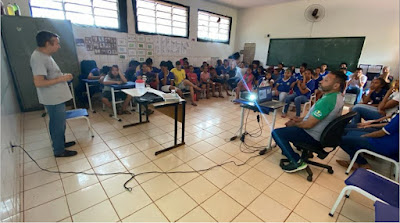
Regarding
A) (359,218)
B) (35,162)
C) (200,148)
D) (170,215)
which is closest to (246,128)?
(200,148)

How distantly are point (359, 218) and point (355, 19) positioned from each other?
5513mm

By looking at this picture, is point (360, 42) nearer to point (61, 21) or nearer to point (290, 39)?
point (290, 39)

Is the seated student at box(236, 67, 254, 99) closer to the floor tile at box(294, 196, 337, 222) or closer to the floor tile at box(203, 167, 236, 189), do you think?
the floor tile at box(203, 167, 236, 189)

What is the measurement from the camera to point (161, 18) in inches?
215

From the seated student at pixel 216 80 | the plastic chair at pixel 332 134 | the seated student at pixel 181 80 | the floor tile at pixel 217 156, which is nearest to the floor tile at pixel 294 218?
the plastic chair at pixel 332 134

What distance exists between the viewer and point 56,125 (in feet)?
7.16

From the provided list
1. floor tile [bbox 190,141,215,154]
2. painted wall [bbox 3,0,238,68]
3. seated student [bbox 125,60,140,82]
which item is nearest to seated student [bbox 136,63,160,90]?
seated student [bbox 125,60,140,82]

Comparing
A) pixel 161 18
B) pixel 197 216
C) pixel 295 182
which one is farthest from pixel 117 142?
pixel 161 18

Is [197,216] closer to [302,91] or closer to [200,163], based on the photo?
[200,163]

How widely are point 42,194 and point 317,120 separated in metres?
2.77

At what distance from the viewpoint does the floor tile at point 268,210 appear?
158cm

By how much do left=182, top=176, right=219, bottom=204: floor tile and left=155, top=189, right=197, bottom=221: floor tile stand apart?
0.06m

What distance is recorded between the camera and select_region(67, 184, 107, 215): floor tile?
161 cm

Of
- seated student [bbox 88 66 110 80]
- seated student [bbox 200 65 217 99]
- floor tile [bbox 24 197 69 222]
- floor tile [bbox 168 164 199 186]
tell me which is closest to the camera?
floor tile [bbox 24 197 69 222]
